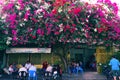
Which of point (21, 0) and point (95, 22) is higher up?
point (21, 0)

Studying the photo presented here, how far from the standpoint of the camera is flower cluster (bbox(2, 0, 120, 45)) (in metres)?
14.8

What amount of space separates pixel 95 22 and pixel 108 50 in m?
5.01

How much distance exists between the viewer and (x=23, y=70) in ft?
51.4

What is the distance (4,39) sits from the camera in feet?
53.3

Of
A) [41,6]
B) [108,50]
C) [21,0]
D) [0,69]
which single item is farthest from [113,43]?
[0,69]

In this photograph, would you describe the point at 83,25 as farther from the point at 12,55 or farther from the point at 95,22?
the point at 12,55

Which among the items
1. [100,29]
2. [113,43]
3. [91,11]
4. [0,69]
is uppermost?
[91,11]

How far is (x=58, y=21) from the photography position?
1477 centimetres

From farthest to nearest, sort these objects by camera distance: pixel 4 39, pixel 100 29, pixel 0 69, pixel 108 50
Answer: pixel 108 50 → pixel 0 69 → pixel 4 39 → pixel 100 29

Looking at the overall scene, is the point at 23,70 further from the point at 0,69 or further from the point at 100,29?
the point at 100,29

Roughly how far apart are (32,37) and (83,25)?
9.75 feet

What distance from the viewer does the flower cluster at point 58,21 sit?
48.6 ft

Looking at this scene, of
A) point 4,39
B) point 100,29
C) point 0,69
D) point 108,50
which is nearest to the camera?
point 100,29

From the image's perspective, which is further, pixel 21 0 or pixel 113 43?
pixel 113 43
